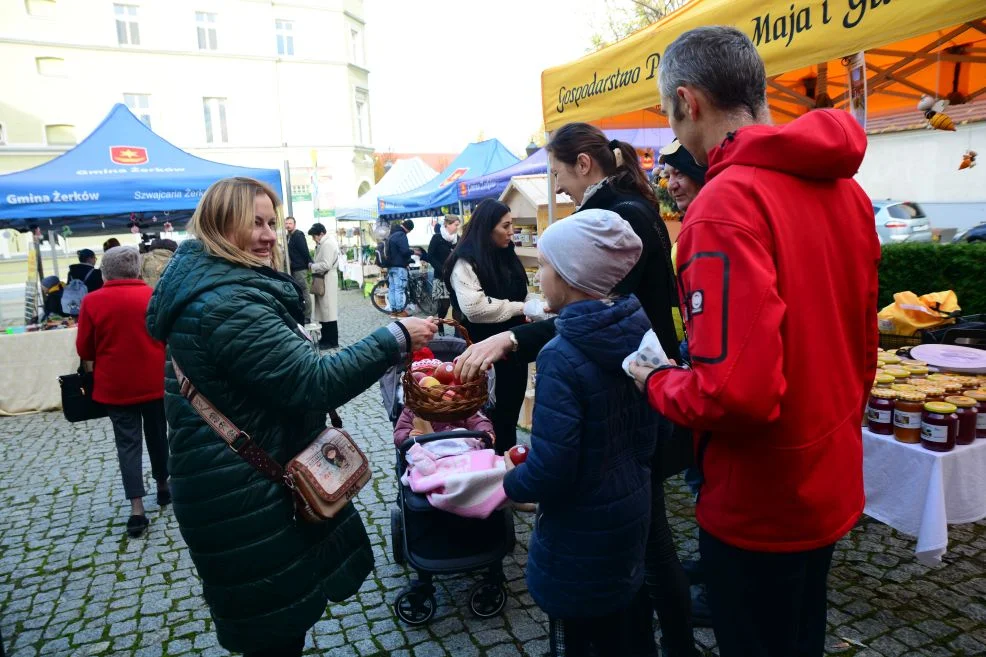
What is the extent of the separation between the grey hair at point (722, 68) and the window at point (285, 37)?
35.6 meters

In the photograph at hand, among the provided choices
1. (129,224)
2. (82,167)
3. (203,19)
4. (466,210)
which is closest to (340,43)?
(203,19)

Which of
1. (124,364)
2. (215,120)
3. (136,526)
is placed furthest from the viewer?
(215,120)

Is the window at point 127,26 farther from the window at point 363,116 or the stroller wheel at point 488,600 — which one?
the stroller wheel at point 488,600

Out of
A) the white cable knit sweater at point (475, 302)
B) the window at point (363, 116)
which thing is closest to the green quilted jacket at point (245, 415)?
the white cable knit sweater at point (475, 302)

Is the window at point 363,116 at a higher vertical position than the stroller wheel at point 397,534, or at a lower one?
higher

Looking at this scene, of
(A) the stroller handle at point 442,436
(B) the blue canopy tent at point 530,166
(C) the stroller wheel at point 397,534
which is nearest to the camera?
(A) the stroller handle at point 442,436

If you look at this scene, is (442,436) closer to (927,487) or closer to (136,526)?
(927,487)

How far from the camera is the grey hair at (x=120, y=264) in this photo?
456 centimetres

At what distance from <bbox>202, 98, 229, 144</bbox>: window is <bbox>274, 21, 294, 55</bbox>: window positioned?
4348mm

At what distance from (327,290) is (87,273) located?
3443 millimetres

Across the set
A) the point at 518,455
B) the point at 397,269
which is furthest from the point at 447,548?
the point at 397,269

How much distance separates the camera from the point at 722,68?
1455 mm

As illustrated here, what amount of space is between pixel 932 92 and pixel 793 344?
5.32m

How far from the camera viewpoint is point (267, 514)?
192 cm
